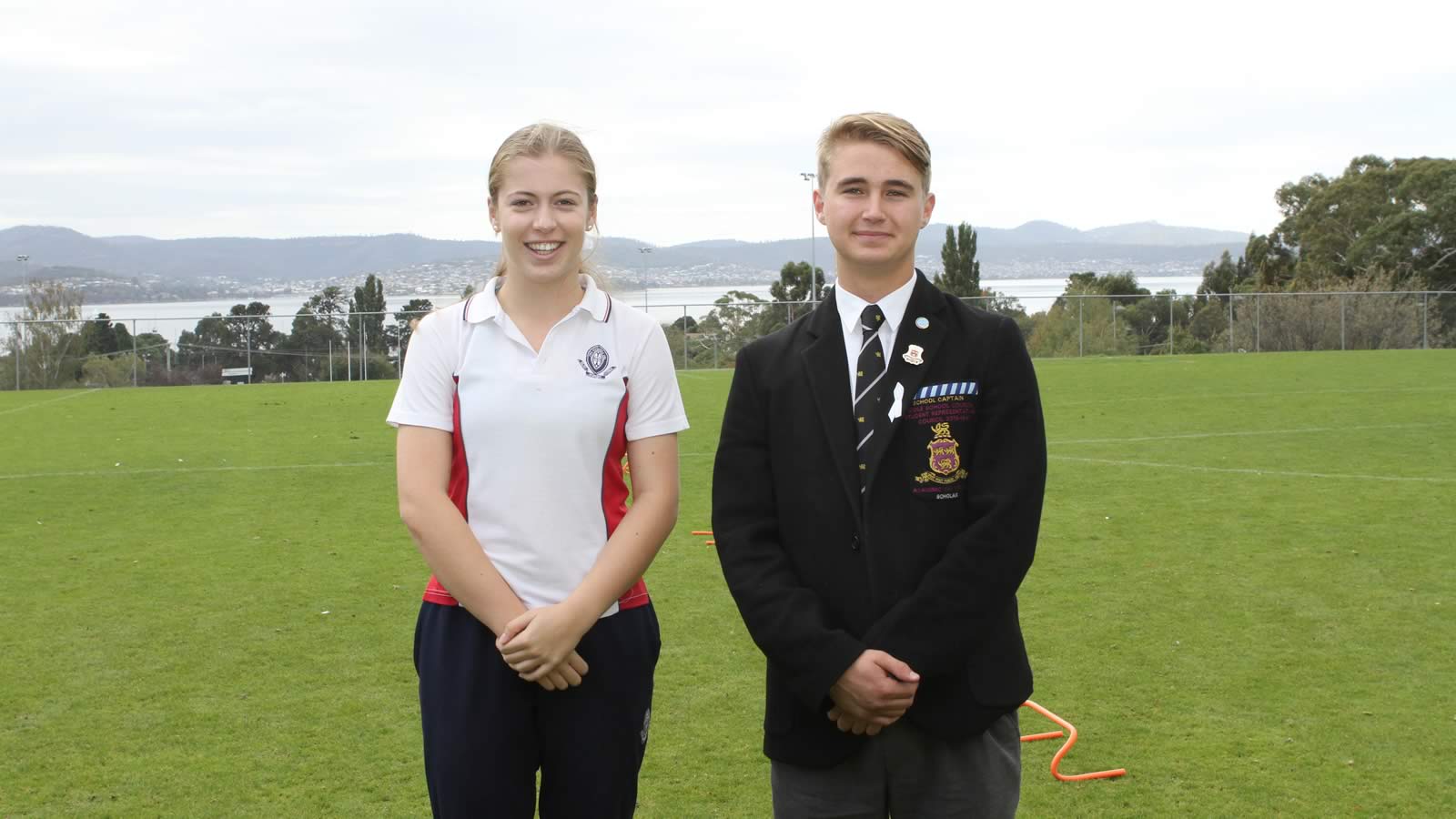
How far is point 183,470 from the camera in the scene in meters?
12.1

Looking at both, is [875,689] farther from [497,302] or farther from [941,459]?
[497,302]

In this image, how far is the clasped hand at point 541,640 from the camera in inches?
91.0

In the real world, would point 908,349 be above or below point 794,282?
below

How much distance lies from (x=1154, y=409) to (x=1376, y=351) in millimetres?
13649

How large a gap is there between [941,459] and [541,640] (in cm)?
79

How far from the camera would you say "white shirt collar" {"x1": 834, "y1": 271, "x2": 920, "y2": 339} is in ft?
A: 7.97

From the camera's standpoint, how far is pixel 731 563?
7.77 feet

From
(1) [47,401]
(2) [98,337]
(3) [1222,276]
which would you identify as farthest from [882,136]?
(3) [1222,276]

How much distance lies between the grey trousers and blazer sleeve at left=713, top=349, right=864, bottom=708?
176 millimetres

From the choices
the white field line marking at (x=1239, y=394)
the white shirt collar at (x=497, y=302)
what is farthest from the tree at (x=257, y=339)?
the white shirt collar at (x=497, y=302)

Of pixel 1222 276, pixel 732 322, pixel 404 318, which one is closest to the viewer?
pixel 404 318

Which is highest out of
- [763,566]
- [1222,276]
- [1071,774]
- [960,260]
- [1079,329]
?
[960,260]

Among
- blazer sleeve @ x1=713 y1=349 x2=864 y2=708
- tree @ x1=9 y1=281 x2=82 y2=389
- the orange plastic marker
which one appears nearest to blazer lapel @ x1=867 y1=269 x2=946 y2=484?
blazer sleeve @ x1=713 y1=349 x2=864 y2=708

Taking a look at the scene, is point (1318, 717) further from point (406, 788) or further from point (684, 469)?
point (684, 469)
